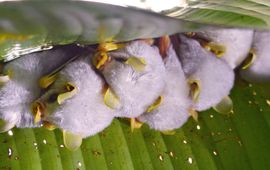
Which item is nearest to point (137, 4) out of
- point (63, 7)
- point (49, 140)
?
point (63, 7)

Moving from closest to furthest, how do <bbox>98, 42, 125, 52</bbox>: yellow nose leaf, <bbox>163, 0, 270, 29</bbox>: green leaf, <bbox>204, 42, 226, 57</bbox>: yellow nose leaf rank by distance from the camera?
<bbox>163, 0, 270, 29</bbox>: green leaf, <bbox>98, 42, 125, 52</bbox>: yellow nose leaf, <bbox>204, 42, 226, 57</bbox>: yellow nose leaf

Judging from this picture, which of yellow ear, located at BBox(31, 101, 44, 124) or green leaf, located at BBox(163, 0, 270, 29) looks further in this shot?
yellow ear, located at BBox(31, 101, 44, 124)

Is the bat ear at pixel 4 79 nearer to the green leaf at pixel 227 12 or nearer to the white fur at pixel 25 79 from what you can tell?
the white fur at pixel 25 79

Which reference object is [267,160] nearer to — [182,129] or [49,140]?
[182,129]

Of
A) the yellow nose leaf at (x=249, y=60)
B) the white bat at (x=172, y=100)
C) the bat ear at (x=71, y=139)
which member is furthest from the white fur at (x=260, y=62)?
the bat ear at (x=71, y=139)

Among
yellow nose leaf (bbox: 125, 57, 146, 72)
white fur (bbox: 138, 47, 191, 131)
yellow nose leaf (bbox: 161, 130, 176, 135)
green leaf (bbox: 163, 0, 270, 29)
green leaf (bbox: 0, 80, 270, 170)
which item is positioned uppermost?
green leaf (bbox: 163, 0, 270, 29)

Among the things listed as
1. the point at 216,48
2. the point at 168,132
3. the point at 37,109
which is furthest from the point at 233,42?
the point at 37,109

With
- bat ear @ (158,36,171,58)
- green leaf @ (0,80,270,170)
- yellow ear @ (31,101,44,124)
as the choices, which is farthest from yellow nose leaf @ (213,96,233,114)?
yellow ear @ (31,101,44,124)

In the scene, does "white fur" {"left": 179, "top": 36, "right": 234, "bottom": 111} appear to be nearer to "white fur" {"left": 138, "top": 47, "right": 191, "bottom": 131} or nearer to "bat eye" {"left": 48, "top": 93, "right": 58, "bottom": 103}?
"white fur" {"left": 138, "top": 47, "right": 191, "bottom": 131}
